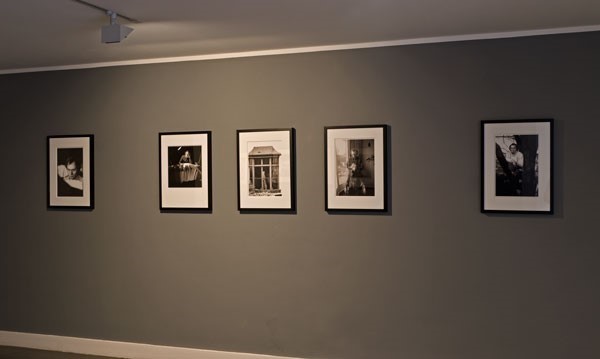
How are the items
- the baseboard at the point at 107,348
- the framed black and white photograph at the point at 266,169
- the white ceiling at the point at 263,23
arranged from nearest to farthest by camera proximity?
the white ceiling at the point at 263,23
the framed black and white photograph at the point at 266,169
the baseboard at the point at 107,348

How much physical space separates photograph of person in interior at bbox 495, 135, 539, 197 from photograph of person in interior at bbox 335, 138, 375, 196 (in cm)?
91

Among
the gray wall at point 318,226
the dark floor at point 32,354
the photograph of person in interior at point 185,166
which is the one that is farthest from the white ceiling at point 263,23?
the dark floor at point 32,354

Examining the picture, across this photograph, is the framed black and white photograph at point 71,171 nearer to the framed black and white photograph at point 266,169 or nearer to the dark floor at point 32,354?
the dark floor at point 32,354

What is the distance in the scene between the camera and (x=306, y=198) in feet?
17.5

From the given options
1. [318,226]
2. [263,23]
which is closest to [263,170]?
[318,226]

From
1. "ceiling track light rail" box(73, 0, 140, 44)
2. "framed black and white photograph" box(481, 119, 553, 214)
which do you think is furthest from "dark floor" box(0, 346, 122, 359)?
"framed black and white photograph" box(481, 119, 553, 214)

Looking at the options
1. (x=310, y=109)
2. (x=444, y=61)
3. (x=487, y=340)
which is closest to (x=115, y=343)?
(x=310, y=109)

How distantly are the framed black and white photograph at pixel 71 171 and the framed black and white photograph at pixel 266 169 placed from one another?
4.60 feet

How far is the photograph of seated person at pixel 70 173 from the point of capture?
5.99 m

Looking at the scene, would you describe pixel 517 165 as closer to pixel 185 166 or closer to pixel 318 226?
pixel 318 226

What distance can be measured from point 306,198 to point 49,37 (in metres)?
2.17

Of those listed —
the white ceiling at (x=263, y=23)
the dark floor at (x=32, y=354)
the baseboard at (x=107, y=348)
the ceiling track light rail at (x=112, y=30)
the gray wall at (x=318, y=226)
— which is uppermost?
the white ceiling at (x=263, y=23)

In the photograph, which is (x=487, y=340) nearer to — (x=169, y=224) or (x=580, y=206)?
(x=580, y=206)

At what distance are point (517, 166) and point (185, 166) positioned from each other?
258 centimetres
